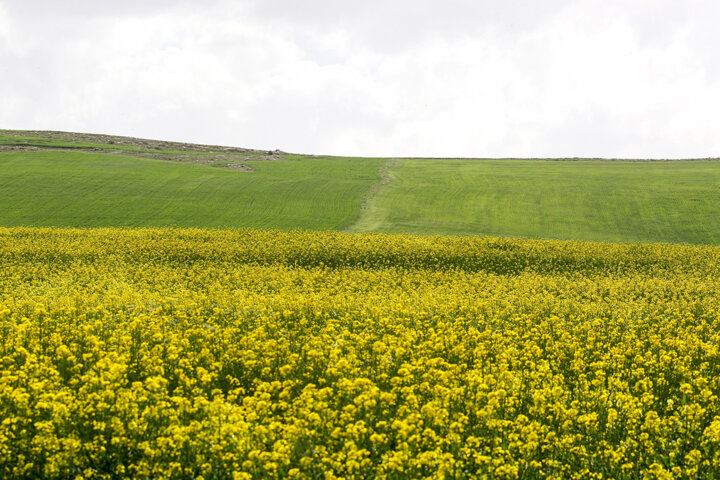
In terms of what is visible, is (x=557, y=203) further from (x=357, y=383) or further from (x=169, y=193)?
(x=357, y=383)

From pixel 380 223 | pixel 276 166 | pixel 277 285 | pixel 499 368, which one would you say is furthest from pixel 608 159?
pixel 499 368

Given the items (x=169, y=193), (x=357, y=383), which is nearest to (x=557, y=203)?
(x=169, y=193)

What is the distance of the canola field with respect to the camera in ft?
25.9

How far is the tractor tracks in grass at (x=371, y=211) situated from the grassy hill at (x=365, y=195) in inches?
4.0

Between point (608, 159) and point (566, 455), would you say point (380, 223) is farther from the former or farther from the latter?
point (608, 159)

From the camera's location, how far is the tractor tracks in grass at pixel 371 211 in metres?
46.6

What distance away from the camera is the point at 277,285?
2217 centimetres

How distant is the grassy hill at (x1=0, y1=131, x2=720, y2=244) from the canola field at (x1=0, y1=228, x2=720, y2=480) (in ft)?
83.3

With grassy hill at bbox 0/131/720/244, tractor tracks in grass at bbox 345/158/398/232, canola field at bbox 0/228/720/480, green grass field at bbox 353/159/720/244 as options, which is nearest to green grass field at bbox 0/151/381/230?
grassy hill at bbox 0/131/720/244

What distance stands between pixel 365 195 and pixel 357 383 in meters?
50.0

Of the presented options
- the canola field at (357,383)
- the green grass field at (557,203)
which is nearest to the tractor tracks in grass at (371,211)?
the green grass field at (557,203)

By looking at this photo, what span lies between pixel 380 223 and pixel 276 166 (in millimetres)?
31762

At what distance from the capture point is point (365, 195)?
193ft

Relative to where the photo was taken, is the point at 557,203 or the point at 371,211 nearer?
the point at 371,211
